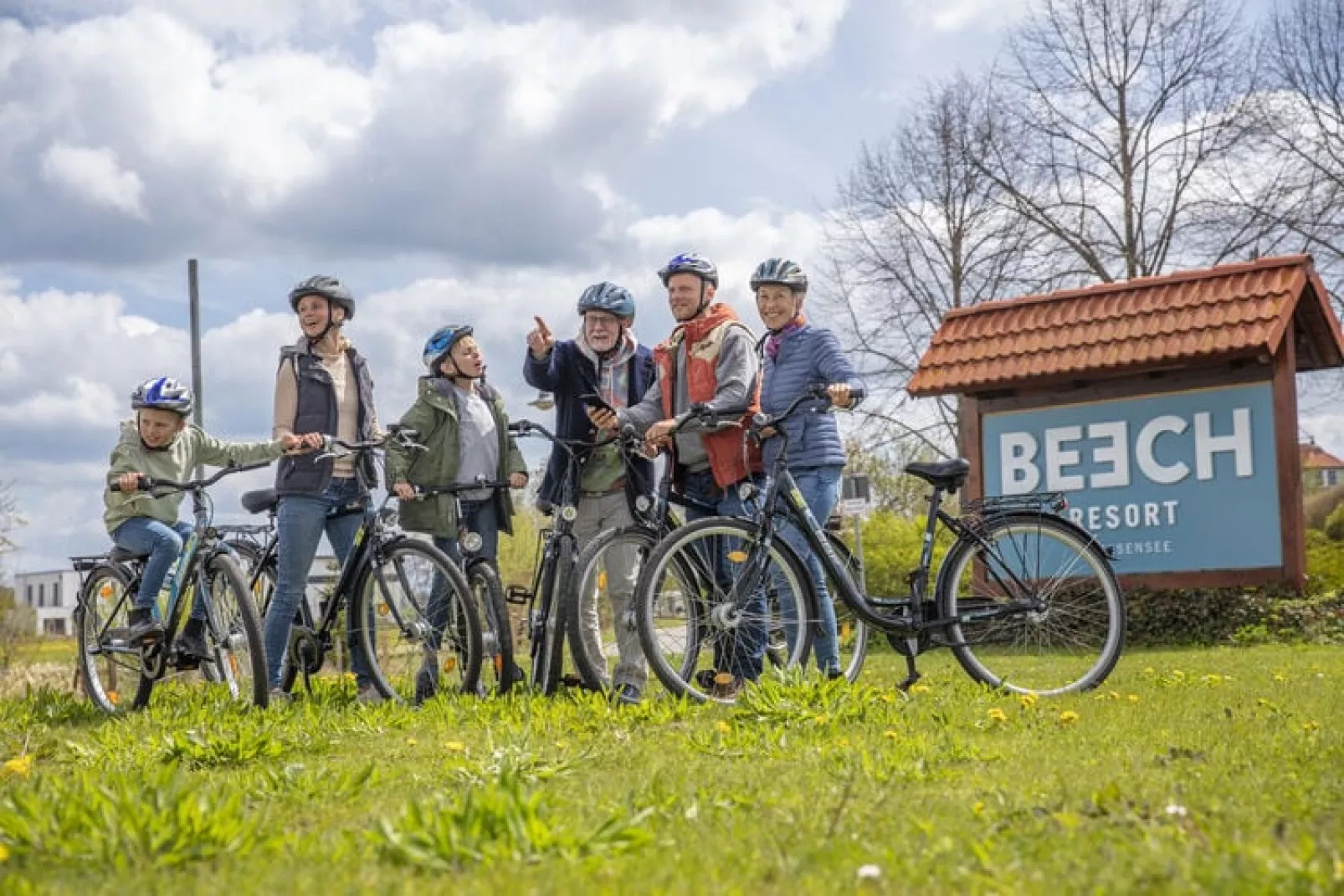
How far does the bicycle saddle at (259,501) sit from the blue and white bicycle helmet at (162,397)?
0.60 metres

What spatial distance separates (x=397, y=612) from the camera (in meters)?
6.80

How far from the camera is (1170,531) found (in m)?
15.5

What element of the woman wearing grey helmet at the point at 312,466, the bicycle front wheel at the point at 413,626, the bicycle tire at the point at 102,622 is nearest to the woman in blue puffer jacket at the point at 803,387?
the bicycle front wheel at the point at 413,626

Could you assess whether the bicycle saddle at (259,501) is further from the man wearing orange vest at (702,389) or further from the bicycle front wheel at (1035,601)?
the bicycle front wheel at (1035,601)

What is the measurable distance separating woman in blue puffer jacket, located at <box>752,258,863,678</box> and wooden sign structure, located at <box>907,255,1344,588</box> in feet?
31.5

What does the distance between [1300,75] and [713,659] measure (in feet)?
72.0

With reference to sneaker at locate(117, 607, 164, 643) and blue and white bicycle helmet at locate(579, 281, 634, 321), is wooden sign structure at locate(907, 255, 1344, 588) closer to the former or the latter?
blue and white bicycle helmet at locate(579, 281, 634, 321)

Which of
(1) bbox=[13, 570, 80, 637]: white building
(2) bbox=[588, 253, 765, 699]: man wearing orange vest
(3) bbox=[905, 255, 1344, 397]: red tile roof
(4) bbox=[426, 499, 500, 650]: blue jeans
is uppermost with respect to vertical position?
(3) bbox=[905, 255, 1344, 397]: red tile roof

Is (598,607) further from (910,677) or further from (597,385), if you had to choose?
(910,677)

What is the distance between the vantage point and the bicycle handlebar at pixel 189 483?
6938mm

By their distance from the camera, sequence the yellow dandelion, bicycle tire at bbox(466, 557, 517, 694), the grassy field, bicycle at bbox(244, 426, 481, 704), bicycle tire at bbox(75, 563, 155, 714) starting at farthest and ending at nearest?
bicycle tire at bbox(75, 563, 155, 714)
bicycle at bbox(244, 426, 481, 704)
bicycle tire at bbox(466, 557, 517, 694)
the yellow dandelion
the grassy field

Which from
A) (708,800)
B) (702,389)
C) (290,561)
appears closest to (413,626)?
(290,561)

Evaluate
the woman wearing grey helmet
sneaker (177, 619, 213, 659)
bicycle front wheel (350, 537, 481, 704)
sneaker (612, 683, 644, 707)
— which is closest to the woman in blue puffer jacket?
sneaker (612, 683, 644, 707)

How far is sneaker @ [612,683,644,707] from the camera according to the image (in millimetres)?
6155
